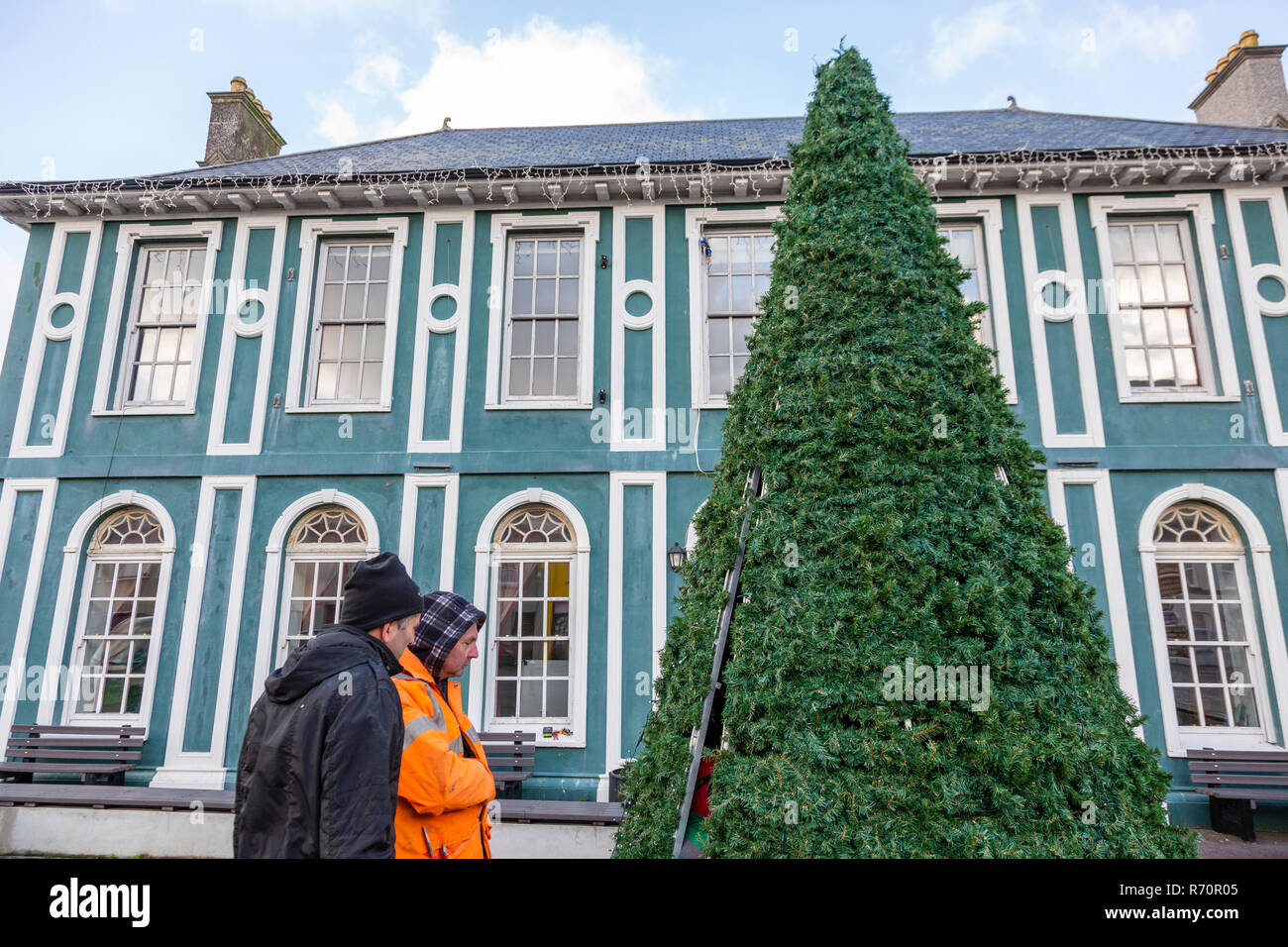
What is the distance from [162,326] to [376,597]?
8981mm

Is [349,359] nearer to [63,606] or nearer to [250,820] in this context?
[63,606]

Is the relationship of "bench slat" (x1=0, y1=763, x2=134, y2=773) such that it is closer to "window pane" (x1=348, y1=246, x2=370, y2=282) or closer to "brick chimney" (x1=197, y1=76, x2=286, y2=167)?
"window pane" (x1=348, y1=246, x2=370, y2=282)

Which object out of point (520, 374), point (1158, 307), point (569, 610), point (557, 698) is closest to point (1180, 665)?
point (1158, 307)

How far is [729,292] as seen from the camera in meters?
8.83

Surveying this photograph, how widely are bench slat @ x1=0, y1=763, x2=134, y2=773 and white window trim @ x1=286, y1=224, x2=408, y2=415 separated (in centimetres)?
438

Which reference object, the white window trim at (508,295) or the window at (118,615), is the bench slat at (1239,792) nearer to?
the white window trim at (508,295)

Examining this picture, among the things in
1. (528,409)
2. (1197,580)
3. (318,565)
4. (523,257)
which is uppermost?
(523,257)

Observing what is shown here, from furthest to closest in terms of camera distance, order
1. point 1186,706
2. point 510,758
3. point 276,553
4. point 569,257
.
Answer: point 569,257
point 276,553
point 1186,706
point 510,758

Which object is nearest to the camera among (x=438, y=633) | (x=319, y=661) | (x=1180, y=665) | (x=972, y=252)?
(x=319, y=661)

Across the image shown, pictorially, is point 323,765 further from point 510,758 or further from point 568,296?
point 568,296

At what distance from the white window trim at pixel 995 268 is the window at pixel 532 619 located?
5.68 metres

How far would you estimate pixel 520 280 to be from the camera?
906 centimetres
